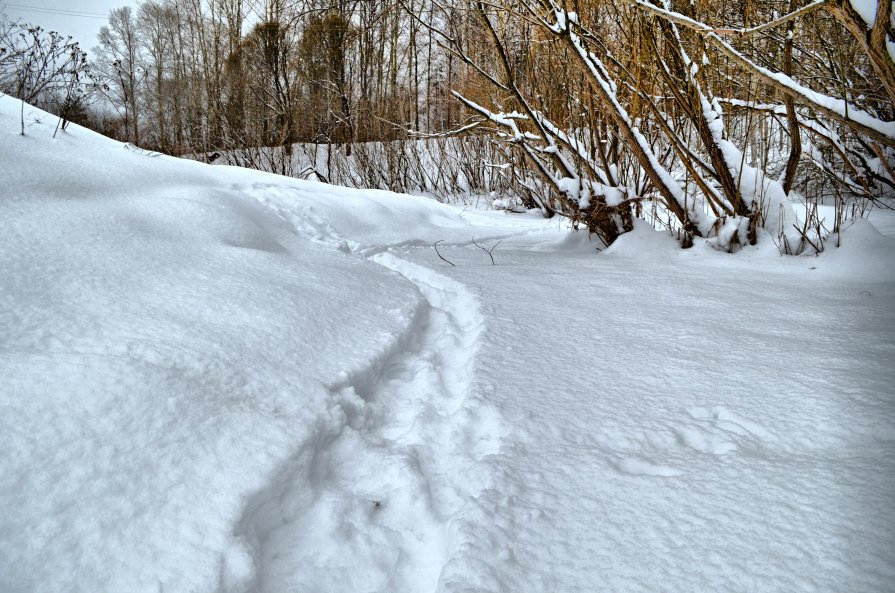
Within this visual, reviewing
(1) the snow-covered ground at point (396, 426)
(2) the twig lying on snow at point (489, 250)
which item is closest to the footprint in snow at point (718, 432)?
(1) the snow-covered ground at point (396, 426)

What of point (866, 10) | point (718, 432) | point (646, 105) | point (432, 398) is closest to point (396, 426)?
point (432, 398)

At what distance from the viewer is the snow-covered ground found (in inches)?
25.0

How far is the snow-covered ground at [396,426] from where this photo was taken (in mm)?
636

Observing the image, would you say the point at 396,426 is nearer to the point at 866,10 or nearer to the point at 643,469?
the point at 643,469

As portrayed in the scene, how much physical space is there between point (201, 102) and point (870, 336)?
15806 millimetres

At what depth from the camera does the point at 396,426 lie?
1.04m

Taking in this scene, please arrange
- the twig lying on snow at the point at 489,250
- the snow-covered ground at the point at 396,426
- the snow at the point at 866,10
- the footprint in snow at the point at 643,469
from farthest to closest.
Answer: the twig lying on snow at the point at 489,250 < the snow at the point at 866,10 < the footprint in snow at the point at 643,469 < the snow-covered ground at the point at 396,426

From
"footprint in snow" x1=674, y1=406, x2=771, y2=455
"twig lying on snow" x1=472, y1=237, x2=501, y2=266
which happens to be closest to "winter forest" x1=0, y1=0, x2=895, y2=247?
"twig lying on snow" x1=472, y1=237, x2=501, y2=266

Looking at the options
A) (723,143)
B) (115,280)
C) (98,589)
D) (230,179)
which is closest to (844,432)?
(98,589)

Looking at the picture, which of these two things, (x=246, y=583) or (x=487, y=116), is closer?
(x=246, y=583)

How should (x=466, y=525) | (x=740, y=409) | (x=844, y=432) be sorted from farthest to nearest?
(x=740, y=409)
(x=844, y=432)
(x=466, y=525)

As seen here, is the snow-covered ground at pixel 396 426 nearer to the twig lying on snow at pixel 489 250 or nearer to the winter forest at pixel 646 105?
the winter forest at pixel 646 105

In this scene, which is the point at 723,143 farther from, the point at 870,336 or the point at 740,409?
the point at 740,409

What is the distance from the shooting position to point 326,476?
0.87m
